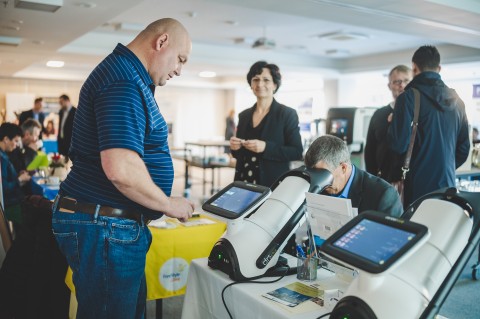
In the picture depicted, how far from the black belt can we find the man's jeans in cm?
1

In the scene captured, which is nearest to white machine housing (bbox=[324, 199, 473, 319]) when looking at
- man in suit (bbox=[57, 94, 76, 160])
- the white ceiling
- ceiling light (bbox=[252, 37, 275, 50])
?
the white ceiling

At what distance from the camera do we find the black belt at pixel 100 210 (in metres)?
1.37

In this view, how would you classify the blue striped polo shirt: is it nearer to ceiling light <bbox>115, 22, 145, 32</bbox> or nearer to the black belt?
the black belt

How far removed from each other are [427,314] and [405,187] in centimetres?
177

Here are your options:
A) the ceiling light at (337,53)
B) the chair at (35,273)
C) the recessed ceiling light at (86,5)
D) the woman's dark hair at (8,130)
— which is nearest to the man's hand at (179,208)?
the chair at (35,273)

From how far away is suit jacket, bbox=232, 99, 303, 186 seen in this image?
263cm

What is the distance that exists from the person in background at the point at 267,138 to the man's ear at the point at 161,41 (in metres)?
1.22

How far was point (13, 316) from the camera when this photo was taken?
2.24m

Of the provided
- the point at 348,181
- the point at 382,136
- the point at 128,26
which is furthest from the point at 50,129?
the point at 348,181

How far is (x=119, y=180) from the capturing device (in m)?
Answer: 1.26

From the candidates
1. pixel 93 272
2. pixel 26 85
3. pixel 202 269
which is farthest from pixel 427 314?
pixel 26 85

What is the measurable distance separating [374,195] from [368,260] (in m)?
0.86

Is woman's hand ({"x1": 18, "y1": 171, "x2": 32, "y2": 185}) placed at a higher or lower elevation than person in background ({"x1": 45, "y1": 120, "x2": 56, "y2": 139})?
lower

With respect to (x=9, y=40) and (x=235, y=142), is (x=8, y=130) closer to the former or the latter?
(x=235, y=142)
